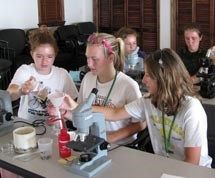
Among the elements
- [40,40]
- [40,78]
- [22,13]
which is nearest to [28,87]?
[40,78]

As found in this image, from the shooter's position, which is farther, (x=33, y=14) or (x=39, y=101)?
(x=33, y=14)

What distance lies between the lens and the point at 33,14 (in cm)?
605

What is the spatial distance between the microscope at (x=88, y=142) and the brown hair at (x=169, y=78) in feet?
1.25

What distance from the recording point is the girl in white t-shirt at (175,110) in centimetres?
167

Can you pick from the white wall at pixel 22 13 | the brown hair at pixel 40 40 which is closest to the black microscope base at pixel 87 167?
the brown hair at pixel 40 40

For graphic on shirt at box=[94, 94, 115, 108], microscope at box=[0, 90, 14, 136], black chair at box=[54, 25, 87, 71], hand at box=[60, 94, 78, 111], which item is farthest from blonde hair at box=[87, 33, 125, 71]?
black chair at box=[54, 25, 87, 71]

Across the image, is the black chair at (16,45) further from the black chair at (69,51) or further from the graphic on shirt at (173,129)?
the graphic on shirt at (173,129)

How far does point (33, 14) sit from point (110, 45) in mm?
4227

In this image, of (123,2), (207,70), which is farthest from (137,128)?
(123,2)

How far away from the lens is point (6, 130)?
1.91 meters

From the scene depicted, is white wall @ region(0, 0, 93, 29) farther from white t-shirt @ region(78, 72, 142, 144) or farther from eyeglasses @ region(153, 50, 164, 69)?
eyeglasses @ region(153, 50, 164, 69)

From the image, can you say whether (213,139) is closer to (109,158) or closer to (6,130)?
(109,158)

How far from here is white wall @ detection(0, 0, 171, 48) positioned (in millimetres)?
5617

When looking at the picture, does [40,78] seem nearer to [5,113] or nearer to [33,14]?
[5,113]
